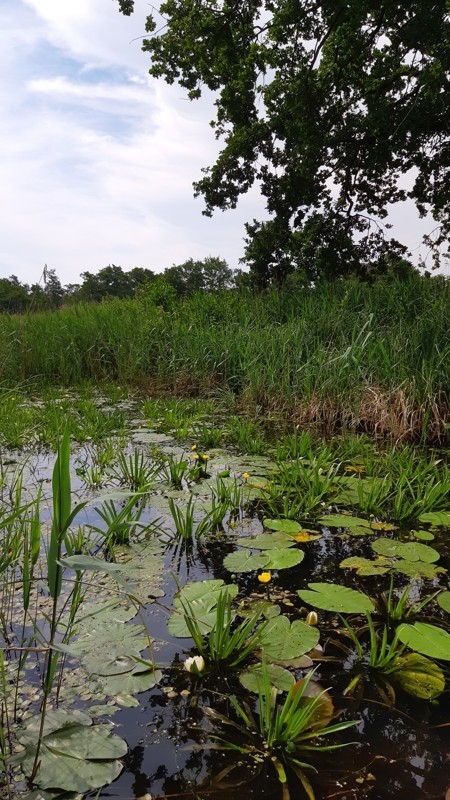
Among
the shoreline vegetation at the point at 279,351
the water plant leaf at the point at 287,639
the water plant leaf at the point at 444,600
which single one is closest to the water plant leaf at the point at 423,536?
the water plant leaf at the point at 444,600

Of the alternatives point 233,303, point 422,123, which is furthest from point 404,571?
point 422,123

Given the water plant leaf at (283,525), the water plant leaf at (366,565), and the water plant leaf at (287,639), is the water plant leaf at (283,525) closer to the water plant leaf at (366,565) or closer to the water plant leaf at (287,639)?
the water plant leaf at (366,565)

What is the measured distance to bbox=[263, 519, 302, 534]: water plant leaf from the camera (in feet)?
7.36

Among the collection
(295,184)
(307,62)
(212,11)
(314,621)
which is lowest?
(314,621)

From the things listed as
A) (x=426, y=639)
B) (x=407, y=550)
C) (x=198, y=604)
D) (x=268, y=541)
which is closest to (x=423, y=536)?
(x=407, y=550)

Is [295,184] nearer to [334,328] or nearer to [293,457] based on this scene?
[334,328]

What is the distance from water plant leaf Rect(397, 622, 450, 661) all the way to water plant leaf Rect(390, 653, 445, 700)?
33mm

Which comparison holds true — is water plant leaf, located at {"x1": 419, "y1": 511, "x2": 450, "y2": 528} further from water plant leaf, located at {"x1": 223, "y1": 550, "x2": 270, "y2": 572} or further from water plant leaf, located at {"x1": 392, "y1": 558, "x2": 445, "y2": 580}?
water plant leaf, located at {"x1": 223, "y1": 550, "x2": 270, "y2": 572}

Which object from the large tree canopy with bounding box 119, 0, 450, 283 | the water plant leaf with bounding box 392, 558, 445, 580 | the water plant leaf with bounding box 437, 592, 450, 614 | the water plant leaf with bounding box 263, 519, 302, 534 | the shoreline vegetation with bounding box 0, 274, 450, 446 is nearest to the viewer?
the water plant leaf with bounding box 437, 592, 450, 614

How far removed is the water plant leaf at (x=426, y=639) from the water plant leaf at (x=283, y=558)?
0.50m

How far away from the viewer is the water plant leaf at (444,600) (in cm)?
165

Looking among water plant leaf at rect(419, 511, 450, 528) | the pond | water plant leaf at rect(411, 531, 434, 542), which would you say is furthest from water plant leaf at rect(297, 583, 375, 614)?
water plant leaf at rect(419, 511, 450, 528)

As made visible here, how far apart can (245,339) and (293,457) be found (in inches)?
119

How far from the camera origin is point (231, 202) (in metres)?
9.61
